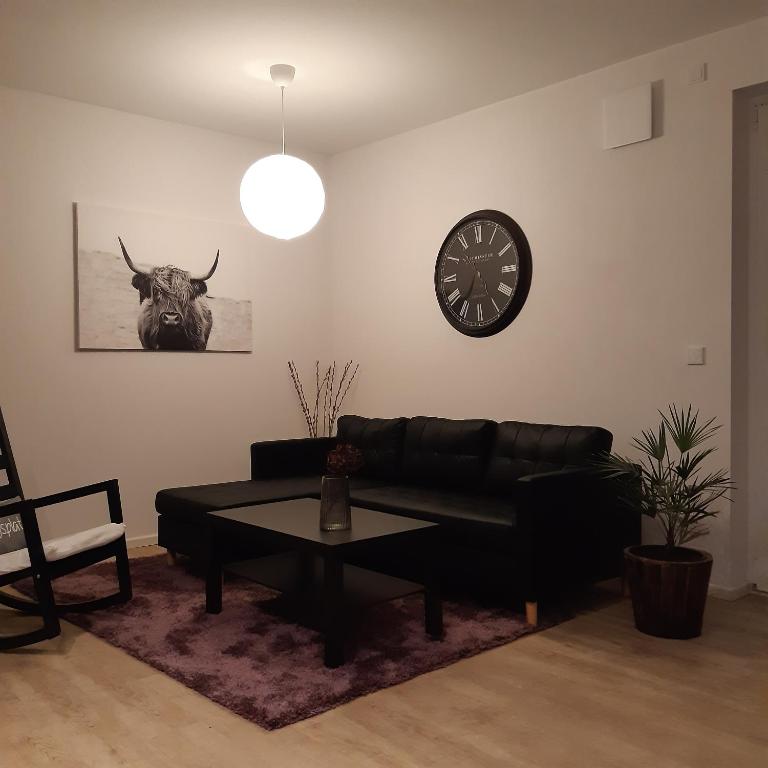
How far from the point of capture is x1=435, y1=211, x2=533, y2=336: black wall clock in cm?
480

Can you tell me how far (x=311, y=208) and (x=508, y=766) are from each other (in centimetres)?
306

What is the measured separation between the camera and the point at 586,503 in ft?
12.1

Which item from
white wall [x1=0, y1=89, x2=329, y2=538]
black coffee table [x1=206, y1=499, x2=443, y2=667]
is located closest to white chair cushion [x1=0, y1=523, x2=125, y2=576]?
black coffee table [x1=206, y1=499, x2=443, y2=667]

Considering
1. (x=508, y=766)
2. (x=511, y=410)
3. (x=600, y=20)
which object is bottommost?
(x=508, y=766)

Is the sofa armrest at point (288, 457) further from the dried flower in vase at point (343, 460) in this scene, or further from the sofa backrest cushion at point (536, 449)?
the dried flower in vase at point (343, 460)

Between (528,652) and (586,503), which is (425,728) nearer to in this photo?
(528,652)

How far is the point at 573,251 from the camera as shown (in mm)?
4535

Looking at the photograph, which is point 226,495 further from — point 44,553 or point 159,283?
point 159,283

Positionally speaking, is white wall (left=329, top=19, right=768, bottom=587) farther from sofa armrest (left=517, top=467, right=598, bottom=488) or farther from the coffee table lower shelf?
the coffee table lower shelf

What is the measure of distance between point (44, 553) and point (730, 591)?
317 cm

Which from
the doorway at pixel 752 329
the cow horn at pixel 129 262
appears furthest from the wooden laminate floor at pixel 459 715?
the cow horn at pixel 129 262

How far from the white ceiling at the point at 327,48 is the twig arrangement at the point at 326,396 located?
1.89 meters

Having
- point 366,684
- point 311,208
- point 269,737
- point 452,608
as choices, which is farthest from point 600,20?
point 269,737

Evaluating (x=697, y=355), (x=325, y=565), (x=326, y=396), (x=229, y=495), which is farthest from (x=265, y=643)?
(x=326, y=396)
